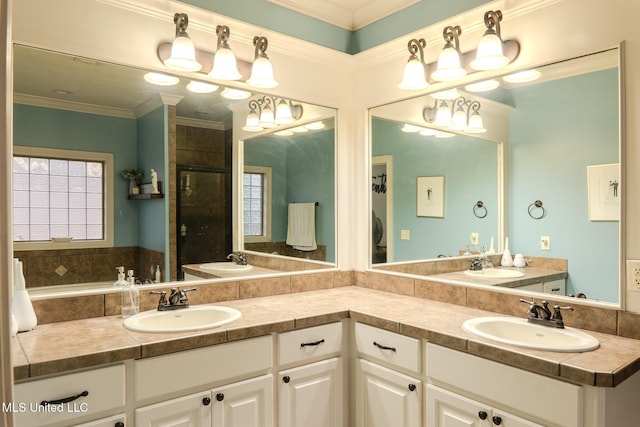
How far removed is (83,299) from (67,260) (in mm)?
191

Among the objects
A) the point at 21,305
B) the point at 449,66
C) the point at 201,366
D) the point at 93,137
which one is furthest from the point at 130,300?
the point at 449,66

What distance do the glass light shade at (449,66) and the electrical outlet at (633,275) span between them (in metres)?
1.15

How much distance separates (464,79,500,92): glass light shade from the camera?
2.20m

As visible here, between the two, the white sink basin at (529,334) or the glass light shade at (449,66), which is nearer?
the white sink basin at (529,334)

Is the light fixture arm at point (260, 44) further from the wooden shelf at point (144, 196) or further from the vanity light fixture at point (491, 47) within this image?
the vanity light fixture at point (491, 47)

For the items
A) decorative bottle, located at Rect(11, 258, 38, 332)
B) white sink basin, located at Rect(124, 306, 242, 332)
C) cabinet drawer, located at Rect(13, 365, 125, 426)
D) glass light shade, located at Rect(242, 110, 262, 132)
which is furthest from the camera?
glass light shade, located at Rect(242, 110, 262, 132)

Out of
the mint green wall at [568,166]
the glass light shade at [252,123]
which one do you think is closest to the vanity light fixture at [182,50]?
the glass light shade at [252,123]

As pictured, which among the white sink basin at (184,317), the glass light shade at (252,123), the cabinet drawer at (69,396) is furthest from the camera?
the glass light shade at (252,123)

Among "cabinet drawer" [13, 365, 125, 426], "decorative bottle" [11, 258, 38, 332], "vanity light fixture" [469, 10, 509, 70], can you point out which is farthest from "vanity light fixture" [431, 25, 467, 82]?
"decorative bottle" [11, 258, 38, 332]

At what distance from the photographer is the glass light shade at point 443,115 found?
97.5 inches

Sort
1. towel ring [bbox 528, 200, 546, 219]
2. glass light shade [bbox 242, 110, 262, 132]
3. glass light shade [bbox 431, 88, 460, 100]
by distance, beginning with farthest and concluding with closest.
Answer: glass light shade [bbox 242, 110, 262, 132] → glass light shade [bbox 431, 88, 460, 100] → towel ring [bbox 528, 200, 546, 219]

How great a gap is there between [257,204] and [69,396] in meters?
1.46

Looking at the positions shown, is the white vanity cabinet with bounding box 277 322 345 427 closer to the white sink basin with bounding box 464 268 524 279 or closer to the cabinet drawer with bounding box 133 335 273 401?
the cabinet drawer with bounding box 133 335 273 401

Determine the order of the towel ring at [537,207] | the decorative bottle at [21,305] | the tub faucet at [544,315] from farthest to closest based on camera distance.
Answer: the towel ring at [537,207], the tub faucet at [544,315], the decorative bottle at [21,305]
